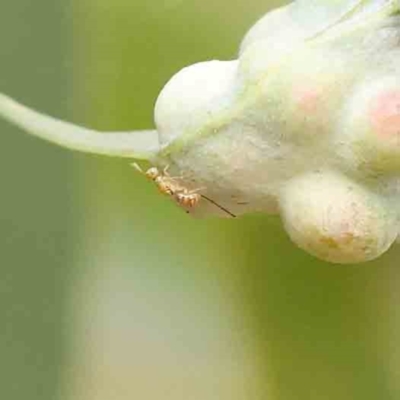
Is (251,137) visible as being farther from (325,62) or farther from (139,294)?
(139,294)

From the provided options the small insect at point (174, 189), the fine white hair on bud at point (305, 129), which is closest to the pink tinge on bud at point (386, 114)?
the fine white hair on bud at point (305, 129)

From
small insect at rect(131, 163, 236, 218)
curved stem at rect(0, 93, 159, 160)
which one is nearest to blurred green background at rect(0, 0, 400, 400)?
curved stem at rect(0, 93, 159, 160)

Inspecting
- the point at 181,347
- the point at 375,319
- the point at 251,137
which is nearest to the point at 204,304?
the point at 181,347

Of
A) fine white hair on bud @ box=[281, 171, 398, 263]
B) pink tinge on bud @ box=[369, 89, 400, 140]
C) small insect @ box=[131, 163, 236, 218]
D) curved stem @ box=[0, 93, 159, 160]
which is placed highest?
curved stem @ box=[0, 93, 159, 160]

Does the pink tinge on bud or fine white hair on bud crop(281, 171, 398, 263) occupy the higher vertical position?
the pink tinge on bud

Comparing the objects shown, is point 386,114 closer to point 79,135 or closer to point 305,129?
point 305,129

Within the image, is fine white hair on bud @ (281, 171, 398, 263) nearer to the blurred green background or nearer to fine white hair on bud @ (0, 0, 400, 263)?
fine white hair on bud @ (0, 0, 400, 263)
